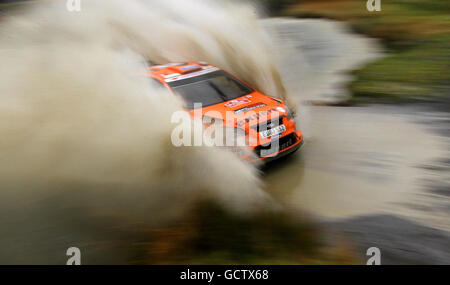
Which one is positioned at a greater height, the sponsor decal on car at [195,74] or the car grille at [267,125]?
the sponsor decal on car at [195,74]

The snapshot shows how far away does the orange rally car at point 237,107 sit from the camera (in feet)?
19.4

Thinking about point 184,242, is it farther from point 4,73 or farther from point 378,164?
point 4,73

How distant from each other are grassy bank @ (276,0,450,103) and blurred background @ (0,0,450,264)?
63 mm

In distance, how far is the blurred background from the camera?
4535 mm

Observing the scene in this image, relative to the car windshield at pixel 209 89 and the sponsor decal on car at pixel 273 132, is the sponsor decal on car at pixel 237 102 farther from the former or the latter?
the sponsor decal on car at pixel 273 132

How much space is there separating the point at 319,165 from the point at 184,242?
2.70m

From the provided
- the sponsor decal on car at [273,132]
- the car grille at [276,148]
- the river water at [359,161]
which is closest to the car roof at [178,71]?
the sponsor decal on car at [273,132]

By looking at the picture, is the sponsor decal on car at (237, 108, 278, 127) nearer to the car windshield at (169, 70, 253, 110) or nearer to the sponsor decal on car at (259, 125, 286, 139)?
the sponsor decal on car at (259, 125, 286, 139)

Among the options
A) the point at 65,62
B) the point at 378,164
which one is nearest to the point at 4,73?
the point at 65,62

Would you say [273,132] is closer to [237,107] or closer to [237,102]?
[237,107]

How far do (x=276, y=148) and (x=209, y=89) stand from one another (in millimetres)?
1496

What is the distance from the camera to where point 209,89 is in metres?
6.77

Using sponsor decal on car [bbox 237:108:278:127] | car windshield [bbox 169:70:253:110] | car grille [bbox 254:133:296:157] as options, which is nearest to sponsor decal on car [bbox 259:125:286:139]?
car grille [bbox 254:133:296:157]

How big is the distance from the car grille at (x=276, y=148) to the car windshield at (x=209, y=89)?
107 centimetres
